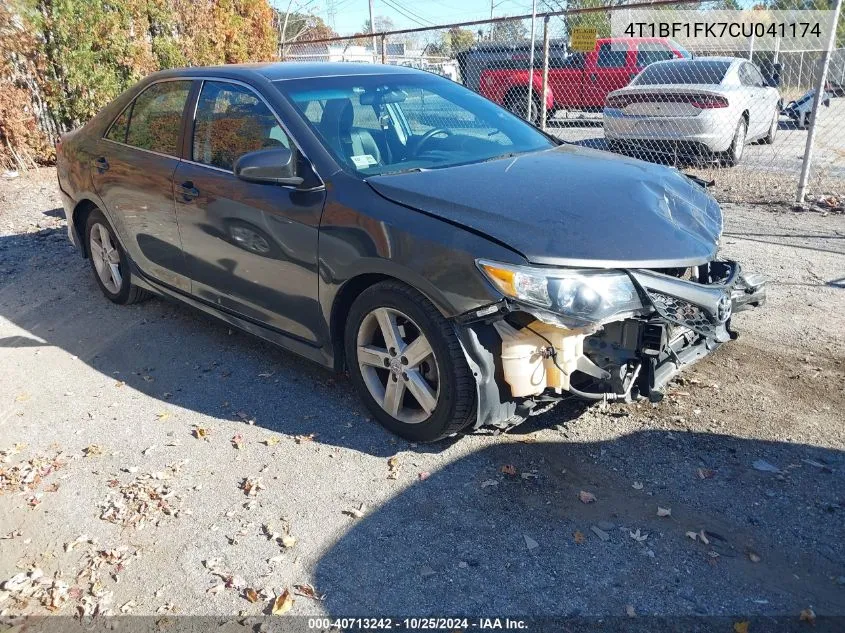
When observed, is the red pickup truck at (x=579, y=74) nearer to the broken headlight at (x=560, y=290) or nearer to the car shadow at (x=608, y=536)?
the car shadow at (x=608, y=536)

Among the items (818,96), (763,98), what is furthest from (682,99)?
(763,98)

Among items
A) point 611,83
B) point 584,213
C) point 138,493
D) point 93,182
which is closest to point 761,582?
point 584,213

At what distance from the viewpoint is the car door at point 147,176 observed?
4.67m

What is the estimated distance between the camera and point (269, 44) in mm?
14336

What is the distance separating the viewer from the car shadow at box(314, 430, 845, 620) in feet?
8.59

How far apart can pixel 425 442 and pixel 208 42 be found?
10.9 meters

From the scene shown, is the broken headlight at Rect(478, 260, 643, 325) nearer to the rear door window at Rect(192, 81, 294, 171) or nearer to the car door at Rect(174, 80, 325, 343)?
the car door at Rect(174, 80, 325, 343)

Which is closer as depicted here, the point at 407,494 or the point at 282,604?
the point at 282,604

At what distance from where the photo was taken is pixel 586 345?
126 inches

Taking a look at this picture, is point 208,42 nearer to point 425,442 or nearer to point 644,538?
point 425,442

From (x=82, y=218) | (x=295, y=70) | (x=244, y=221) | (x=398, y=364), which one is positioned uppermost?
(x=295, y=70)

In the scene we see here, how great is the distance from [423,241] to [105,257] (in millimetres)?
3507

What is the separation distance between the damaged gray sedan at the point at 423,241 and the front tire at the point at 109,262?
0.60 m

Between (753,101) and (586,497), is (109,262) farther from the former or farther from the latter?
(753,101)
